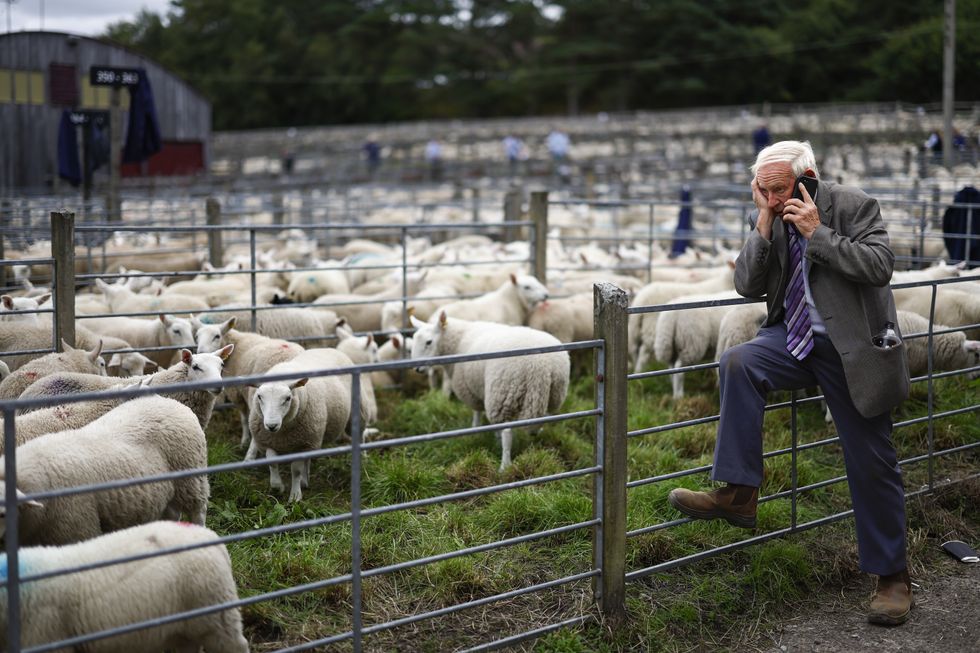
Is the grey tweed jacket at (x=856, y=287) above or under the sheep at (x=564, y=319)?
above

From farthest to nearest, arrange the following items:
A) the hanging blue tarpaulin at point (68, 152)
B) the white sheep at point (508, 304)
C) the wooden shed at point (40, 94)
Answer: the wooden shed at point (40, 94), the hanging blue tarpaulin at point (68, 152), the white sheep at point (508, 304)

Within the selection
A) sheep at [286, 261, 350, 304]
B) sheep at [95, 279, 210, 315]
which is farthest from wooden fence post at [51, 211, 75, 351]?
sheep at [286, 261, 350, 304]

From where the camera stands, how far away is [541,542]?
4.68 m

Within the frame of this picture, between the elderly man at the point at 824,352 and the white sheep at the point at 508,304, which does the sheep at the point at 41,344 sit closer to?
the white sheep at the point at 508,304

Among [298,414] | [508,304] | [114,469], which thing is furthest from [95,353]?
[508,304]

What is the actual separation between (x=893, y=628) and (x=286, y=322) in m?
5.12

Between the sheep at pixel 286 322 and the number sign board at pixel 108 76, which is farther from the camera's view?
the number sign board at pixel 108 76

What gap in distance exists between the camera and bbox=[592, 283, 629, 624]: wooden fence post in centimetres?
377

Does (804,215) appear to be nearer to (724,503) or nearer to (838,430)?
(838,430)

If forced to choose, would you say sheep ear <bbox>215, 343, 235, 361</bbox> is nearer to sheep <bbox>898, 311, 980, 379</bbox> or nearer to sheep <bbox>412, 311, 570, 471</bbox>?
sheep <bbox>412, 311, 570, 471</bbox>

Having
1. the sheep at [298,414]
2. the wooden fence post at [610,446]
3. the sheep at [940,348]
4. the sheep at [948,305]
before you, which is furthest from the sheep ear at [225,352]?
the sheep at [948,305]

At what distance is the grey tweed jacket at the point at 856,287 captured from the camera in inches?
140

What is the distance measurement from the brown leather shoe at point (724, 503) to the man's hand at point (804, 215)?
1020mm

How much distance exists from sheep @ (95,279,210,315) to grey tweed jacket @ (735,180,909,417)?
17.7 ft
